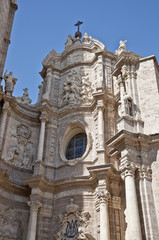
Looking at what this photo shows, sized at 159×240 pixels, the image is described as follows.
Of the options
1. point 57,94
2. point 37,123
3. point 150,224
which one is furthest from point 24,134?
point 150,224

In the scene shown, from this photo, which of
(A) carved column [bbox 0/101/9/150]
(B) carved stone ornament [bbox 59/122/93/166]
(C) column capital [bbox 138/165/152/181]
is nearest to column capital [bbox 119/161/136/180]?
(C) column capital [bbox 138/165/152/181]

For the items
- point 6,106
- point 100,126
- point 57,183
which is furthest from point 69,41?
point 57,183

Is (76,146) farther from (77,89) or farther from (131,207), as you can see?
(131,207)

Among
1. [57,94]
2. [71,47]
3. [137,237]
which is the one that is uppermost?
[71,47]

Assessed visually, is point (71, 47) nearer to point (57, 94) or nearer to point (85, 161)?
point (57, 94)

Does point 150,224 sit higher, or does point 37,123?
point 37,123

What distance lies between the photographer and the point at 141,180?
35.5 feet

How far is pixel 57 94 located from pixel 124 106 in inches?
295

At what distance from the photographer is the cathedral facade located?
447 inches

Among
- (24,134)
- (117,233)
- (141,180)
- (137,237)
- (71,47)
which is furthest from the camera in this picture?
(71,47)

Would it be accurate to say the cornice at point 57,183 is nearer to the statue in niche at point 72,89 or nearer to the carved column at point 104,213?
the carved column at point 104,213

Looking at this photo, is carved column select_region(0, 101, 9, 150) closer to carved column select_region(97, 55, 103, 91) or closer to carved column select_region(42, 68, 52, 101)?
carved column select_region(42, 68, 52, 101)

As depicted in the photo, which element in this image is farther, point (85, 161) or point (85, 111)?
point (85, 111)

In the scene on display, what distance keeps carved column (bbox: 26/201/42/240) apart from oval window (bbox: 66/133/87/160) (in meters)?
3.54
